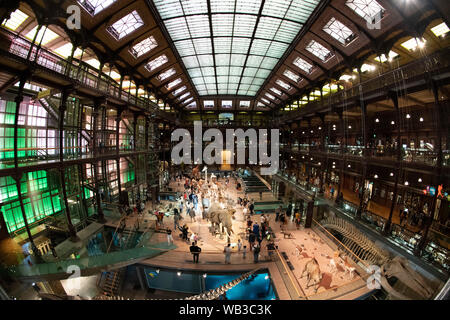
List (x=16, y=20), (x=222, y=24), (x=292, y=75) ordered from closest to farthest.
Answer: (x=16, y=20)
(x=222, y=24)
(x=292, y=75)

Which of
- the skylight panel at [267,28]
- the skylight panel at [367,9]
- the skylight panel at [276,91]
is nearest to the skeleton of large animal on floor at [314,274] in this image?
the skylight panel at [367,9]

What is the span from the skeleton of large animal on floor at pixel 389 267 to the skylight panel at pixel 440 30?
40.2 ft

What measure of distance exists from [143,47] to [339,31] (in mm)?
17012

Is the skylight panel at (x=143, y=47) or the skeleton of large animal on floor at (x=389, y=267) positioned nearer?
the skeleton of large animal on floor at (x=389, y=267)

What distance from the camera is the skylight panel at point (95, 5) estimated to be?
11.6 m

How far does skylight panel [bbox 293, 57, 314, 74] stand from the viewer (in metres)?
21.5

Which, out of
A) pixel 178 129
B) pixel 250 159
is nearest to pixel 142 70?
pixel 178 129

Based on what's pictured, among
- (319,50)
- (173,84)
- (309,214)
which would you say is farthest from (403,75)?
(173,84)

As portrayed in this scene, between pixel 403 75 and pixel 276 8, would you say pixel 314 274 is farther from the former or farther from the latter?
pixel 276 8

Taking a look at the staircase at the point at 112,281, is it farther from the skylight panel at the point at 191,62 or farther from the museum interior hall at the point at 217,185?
the skylight panel at the point at 191,62

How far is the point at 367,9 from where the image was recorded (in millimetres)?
12047

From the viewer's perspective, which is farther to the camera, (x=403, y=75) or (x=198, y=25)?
(x=198, y=25)

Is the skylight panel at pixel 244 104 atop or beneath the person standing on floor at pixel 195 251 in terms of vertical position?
atop
